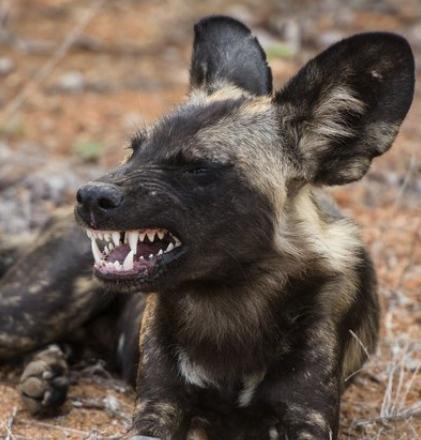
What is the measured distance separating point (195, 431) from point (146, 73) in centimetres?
687

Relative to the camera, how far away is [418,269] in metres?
6.19

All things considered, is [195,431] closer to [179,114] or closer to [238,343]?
[238,343]

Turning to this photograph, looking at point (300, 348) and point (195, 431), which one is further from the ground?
point (300, 348)

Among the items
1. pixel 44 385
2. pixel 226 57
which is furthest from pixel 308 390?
pixel 226 57

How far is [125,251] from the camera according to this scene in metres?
3.47

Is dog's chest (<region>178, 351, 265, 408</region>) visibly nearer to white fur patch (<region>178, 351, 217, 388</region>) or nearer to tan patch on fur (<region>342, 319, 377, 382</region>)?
white fur patch (<region>178, 351, 217, 388</region>)

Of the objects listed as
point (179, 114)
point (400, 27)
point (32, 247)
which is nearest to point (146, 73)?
point (400, 27)

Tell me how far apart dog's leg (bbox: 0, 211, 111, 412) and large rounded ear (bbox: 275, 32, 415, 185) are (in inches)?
54.9

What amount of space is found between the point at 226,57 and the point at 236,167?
0.87m

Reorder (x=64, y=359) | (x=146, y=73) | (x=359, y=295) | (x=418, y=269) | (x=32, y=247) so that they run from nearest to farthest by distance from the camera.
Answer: (x=359, y=295) → (x=64, y=359) → (x=32, y=247) → (x=418, y=269) → (x=146, y=73)

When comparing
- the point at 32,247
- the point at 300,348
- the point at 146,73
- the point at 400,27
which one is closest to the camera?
the point at 300,348

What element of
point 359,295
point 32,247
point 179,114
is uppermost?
point 179,114

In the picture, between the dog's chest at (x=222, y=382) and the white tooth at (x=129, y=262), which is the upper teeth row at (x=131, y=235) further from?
the dog's chest at (x=222, y=382)

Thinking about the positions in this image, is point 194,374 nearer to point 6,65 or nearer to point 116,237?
point 116,237
